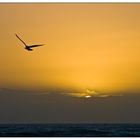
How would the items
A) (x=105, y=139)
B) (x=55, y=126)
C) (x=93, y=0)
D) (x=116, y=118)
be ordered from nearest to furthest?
(x=105, y=139) → (x=93, y=0) → (x=116, y=118) → (x=55, y=126)

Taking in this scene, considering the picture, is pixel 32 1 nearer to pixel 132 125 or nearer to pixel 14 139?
pixel 14 139

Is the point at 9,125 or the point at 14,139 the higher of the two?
the point at 9,125

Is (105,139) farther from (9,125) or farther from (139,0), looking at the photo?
(9,125)

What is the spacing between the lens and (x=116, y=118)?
20.1 meters

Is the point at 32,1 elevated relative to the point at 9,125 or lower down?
lower down

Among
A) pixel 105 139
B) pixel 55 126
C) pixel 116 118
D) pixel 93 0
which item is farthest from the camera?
pixel 55 126

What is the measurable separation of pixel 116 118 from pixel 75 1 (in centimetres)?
1601

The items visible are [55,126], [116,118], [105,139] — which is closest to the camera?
[105,139]

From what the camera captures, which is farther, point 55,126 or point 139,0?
point 55,126

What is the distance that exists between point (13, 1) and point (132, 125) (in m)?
19.1

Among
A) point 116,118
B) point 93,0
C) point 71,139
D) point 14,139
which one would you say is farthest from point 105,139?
point 116,118

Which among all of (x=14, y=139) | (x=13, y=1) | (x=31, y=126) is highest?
(x=31, y=126)

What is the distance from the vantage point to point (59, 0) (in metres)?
4.52

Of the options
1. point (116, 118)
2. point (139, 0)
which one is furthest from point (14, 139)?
point (116, 118)
